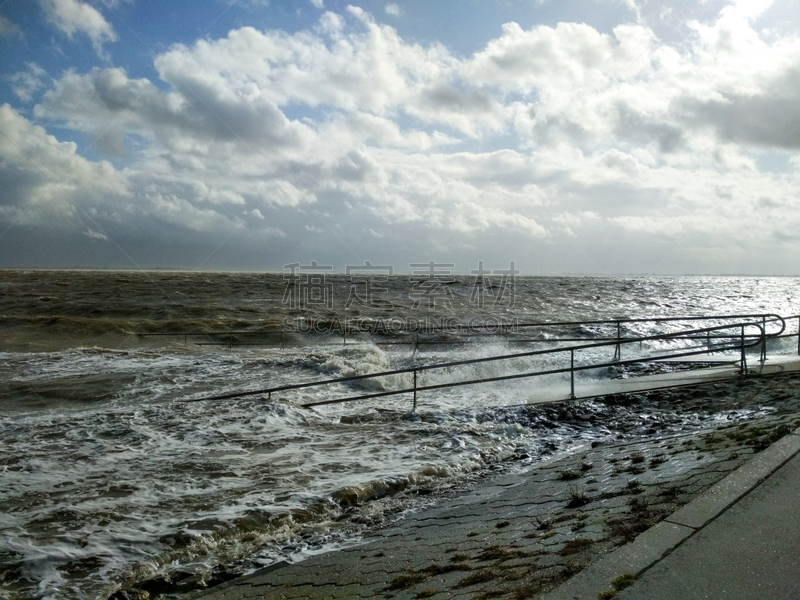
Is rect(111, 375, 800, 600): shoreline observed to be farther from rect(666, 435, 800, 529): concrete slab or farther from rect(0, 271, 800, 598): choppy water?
rect(0, 271, 800, 598): choppy water

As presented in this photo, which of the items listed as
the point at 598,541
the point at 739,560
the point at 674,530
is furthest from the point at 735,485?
the point at 598,541

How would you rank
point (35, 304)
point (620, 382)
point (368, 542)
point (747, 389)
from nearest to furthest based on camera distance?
point (368, 542) → point (747, 389) → point (620, 382) → point (35, 304)

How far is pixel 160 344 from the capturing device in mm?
18188

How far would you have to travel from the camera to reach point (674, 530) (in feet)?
9.27

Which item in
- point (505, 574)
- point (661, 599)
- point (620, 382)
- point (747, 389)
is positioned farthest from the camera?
point (620, 382)

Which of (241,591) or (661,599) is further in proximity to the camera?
(241,591)

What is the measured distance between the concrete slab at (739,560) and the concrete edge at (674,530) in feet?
0.15

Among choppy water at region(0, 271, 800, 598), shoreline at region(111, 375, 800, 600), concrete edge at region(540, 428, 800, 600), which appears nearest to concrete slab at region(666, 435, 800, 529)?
concrete edge at region(540, 428, 800, 600)

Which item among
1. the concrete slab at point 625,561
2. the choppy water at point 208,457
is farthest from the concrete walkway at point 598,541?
the choppy water at point 208,457

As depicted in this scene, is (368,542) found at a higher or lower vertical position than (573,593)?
lower

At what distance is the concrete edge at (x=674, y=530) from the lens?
238 centimetres

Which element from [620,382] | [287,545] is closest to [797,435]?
[287,545]

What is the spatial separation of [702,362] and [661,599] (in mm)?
9815

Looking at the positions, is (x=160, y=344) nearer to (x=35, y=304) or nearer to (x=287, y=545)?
(x=287, y=545)
